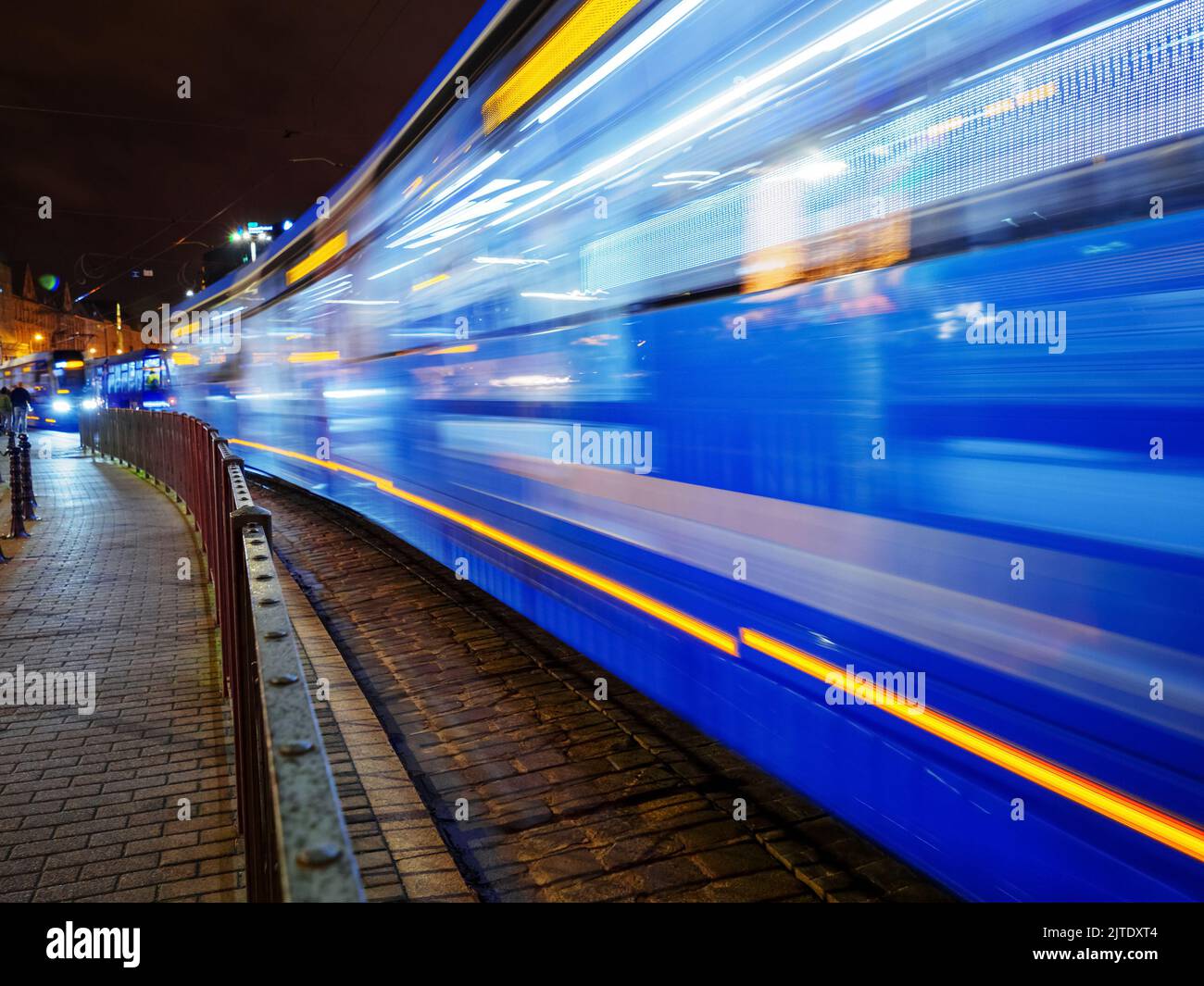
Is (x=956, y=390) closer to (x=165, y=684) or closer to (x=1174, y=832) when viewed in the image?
(x=1174, y=832)

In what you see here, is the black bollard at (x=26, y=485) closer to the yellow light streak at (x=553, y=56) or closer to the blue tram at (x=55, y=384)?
the yellow light streak at (x=553, y=56)

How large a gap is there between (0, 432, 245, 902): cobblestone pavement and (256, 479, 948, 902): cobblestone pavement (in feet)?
2.83

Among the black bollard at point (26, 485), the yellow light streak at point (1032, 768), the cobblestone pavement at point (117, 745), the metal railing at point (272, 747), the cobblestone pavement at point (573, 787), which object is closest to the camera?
the metal railing at point (272, 747)

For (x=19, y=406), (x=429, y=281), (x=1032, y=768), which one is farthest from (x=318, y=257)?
(x=19, y=406)

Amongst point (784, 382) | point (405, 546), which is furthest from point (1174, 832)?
point (405, 546)

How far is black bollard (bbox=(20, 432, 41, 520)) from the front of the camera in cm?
1253

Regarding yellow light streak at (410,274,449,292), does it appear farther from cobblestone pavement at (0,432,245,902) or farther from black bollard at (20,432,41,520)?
black bollard at (20,432,41,520)

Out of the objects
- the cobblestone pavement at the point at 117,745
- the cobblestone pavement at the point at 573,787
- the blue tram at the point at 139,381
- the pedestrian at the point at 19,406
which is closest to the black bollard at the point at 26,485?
the cobblestone pavement at the point at 117,745

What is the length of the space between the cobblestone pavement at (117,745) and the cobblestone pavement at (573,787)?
863mm

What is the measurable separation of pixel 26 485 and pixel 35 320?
115582mm

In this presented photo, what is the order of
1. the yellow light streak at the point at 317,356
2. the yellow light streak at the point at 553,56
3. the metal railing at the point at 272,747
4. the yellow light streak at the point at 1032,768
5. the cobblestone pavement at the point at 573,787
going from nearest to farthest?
the metal railing at the point at 272,747
the yellow light streak at the point at 1032,768
the cobblestone pavement at the point at 573,787
the yellow light streak at the point at 553,56
the yellow light streak at the point at 317,356

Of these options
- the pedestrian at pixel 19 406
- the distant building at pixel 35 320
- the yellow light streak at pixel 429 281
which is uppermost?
the distant building at pixel 35 320

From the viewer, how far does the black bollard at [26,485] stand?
41.1 feet

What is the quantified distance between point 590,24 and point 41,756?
4.10 m
